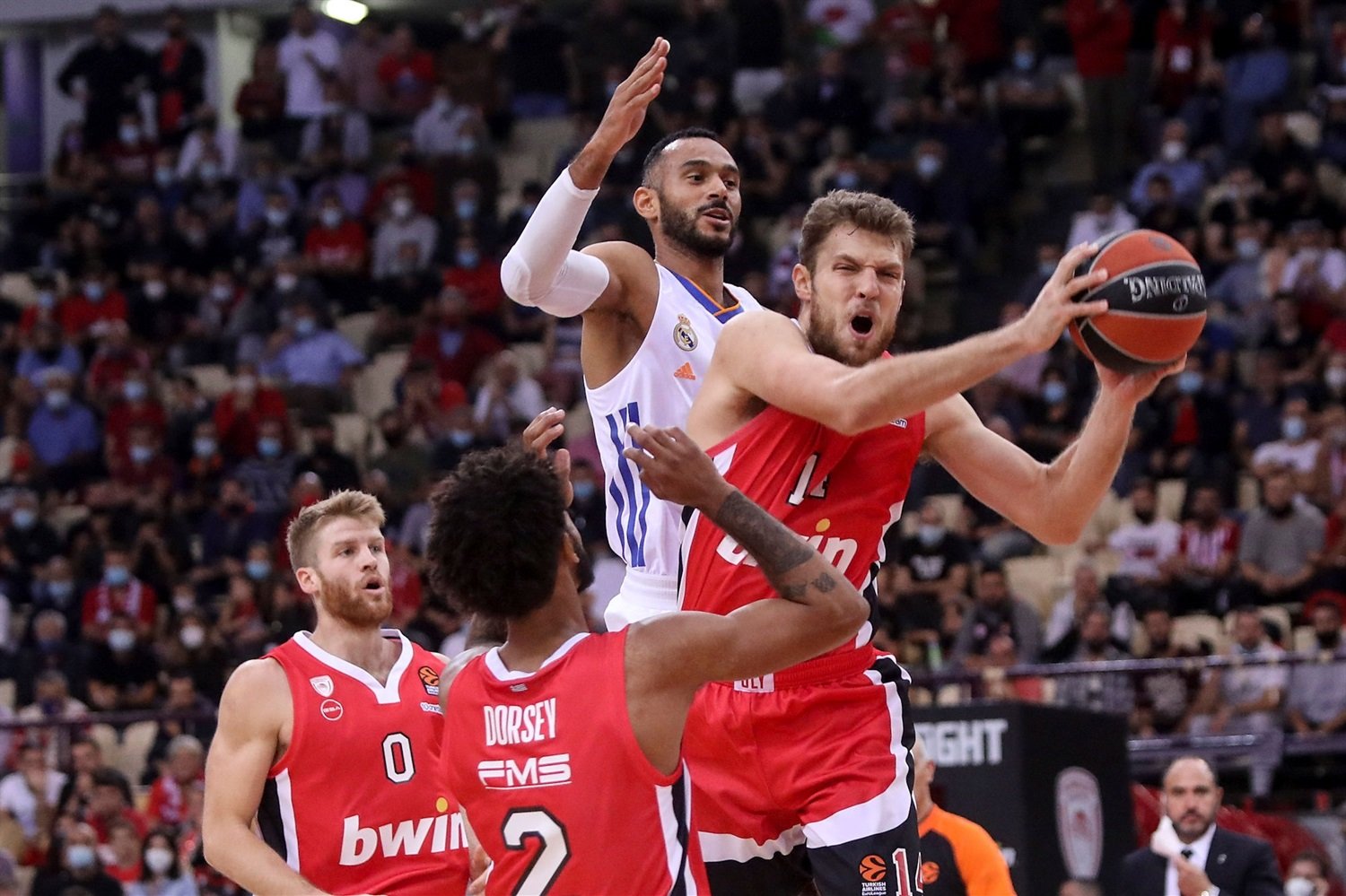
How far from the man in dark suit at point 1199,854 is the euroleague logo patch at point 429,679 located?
4.51m

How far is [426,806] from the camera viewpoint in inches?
253

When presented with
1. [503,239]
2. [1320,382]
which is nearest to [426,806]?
[1320,382]

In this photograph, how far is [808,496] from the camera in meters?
5.45

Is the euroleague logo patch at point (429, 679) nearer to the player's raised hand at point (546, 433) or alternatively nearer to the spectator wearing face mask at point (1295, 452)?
the player's raised hand at point (546, 433)

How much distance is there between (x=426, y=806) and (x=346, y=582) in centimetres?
78

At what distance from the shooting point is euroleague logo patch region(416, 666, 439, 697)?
6617 mm

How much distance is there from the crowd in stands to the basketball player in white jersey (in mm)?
6425

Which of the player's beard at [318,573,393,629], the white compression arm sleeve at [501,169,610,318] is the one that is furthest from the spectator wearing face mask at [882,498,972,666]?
the white compression arm sleeve at [501,169,610,318]

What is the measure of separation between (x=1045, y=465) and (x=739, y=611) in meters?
1.37

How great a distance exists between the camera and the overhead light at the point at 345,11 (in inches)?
931

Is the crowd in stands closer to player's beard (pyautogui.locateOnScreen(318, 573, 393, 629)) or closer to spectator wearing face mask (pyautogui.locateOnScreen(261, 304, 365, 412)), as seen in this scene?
spectator wearing face mask (pyautogui.locateOnScreen(261, 304, 365, 412))

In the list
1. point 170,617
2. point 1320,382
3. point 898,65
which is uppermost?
point 898,65

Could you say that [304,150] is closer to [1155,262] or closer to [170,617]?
[170,617]

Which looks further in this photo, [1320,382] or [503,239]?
[503,239]
